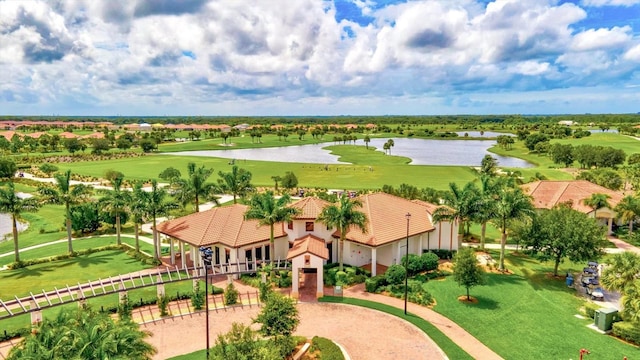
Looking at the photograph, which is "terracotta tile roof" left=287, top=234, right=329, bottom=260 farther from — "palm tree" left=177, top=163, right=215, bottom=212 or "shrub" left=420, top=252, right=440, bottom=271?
"palm tree" left=177, top=163, right=215, bottom=212

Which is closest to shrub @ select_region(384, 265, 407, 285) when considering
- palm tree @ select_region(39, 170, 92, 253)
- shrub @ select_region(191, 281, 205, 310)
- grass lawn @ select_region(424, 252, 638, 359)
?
grass lawn @ select_region(424, 252, 638, 359)

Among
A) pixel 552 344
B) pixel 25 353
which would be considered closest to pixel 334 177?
pixel 552 344

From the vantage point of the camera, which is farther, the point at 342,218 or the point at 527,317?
the point at 342,218

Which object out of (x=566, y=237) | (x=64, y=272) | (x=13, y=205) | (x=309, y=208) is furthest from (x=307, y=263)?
(x=13, y=205)

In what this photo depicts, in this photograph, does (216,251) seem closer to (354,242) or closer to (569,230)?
(354,242)

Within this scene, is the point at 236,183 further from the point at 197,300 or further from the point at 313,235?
the point at 197,300

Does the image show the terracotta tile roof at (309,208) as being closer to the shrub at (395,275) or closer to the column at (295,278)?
the column at (295,278)
